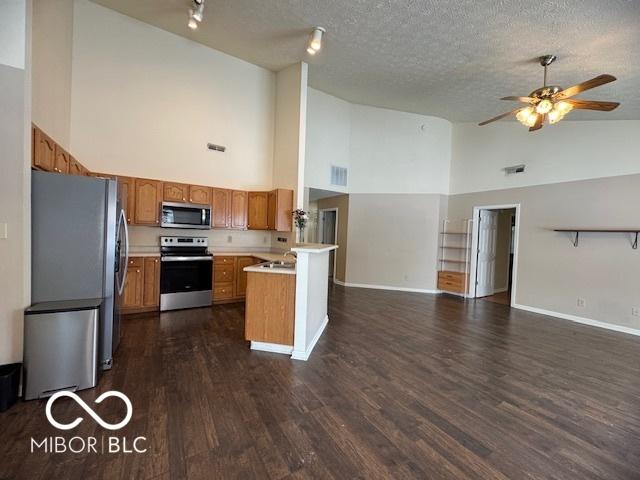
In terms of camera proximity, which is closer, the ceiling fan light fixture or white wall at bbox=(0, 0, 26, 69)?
white wall at bbox=(0, 0, 26, 69)

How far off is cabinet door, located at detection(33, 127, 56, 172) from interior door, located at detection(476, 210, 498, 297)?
22.9 feet

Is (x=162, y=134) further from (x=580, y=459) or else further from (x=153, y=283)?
(x=580, y=459)

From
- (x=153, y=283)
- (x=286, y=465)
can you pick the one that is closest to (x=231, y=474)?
(x=286, y=465)

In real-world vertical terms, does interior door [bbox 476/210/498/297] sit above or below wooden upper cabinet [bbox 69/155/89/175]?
below

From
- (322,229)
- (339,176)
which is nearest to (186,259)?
(339,176)

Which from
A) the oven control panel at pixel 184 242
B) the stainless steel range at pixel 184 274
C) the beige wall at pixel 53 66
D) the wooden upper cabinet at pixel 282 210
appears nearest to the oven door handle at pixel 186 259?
the stainless steel range at pixel 184 274

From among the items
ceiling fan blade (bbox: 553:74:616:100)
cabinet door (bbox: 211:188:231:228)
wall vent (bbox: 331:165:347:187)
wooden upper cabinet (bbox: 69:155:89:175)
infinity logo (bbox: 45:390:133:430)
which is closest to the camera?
infinity logo (bbox: 45:390:133:430)

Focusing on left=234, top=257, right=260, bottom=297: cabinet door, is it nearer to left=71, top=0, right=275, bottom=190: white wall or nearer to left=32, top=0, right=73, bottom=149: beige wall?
left=71, top=0, right=275, bottom=190: white wall

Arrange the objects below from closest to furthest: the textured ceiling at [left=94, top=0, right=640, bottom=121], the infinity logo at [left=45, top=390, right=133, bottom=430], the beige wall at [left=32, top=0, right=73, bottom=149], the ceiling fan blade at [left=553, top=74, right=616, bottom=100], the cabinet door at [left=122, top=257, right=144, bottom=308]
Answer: the infinity logo at [left=45, top=390, right=133, bottom=430], the ceiling fan blade at [left=553, top=74, right=616, bottom=100], the beige wall at [left=32, top=0, right=73, bottom=149], the textured ceiling at [left=94, top=0, right=640, bottom=121], the cabinet door at [left=122, top=257, right=144, bottom=308]

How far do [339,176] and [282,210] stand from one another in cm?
→ 229

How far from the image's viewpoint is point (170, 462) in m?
1.50

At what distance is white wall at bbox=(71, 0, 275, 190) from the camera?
12.9 feet

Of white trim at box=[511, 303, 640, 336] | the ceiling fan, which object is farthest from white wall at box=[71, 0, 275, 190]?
white trim at box=[511, 303, 640, 336]

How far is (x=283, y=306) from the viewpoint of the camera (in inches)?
115
